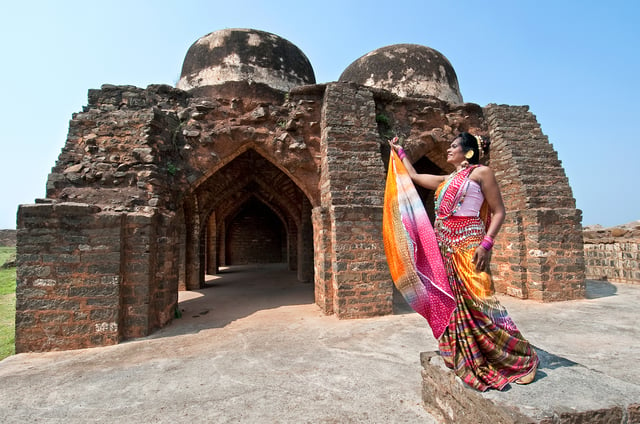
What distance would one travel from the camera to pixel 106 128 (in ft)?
19.2

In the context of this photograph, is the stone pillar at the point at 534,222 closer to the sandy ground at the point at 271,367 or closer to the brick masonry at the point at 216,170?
the brick masonry at the point at 216,170

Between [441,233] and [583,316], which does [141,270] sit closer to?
[441,233]

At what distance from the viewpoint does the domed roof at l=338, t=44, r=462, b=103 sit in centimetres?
870

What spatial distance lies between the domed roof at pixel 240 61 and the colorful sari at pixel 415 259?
18.0 ft

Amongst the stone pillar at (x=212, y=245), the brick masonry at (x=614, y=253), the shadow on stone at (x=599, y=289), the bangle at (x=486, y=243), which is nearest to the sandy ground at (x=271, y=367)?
the shadow on stone at (x=599, y=289)

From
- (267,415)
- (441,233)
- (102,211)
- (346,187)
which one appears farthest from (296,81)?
(267,415)

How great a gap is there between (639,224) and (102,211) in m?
13.4

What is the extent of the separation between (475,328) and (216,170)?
19.3ft

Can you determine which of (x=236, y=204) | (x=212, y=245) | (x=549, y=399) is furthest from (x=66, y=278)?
(x=236, y=204)

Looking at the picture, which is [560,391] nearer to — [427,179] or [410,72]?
[427,179]

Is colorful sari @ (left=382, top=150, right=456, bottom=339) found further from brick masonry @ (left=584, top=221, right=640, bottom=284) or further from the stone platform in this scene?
brick masonry @ (left=584, top=221, right=640, bottom=284)

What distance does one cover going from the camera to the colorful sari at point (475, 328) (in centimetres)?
215

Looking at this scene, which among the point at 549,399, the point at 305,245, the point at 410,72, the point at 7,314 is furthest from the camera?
the point at 305,245

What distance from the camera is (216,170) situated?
695cm
